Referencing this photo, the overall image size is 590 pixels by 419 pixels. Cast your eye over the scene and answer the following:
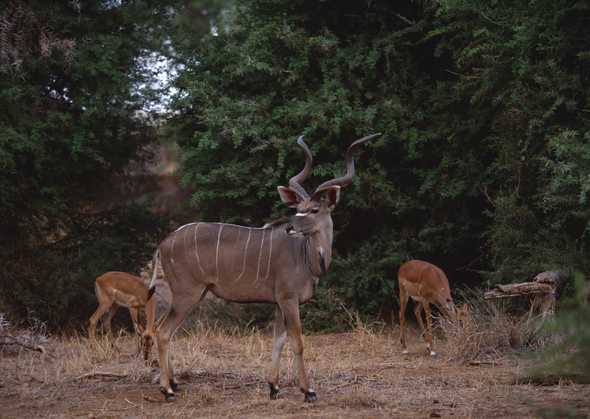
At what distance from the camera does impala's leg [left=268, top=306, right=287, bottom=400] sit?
6582mm

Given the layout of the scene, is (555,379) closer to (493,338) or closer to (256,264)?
(493,338)

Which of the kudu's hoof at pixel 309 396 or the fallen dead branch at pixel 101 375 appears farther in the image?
the fallen dead branch at pixel 101 375

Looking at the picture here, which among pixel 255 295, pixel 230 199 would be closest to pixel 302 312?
pixel 230 199

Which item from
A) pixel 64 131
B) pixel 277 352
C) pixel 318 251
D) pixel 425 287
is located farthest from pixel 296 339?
pixel 64 131

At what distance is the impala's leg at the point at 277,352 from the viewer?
6582 mm

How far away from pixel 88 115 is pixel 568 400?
775cm

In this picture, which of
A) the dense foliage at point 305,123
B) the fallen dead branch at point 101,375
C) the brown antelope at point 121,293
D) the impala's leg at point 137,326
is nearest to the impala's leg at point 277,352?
the fallen dead branch at point 101,375

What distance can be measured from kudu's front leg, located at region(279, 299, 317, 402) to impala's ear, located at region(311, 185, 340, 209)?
0.82m

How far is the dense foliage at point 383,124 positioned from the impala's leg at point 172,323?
150 inches

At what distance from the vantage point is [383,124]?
1070cm

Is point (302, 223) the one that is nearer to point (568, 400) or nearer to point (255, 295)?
point (255, 295)

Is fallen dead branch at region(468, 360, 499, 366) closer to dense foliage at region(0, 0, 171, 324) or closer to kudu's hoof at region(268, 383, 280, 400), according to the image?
kudu's hoof at region(268, 383, 280, 400)

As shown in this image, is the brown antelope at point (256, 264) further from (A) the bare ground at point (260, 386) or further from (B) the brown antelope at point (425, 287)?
(B) the brown antelope at point (425, 287)

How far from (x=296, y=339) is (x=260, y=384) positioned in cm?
84
